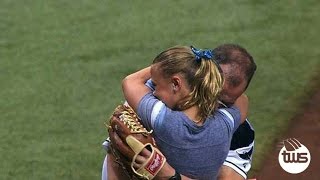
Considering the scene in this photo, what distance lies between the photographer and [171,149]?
3088 mm

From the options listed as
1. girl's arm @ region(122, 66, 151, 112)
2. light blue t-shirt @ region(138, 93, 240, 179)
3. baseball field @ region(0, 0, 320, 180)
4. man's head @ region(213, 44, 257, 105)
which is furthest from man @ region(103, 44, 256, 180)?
baseball field @ region(0, 0, 320, 180)

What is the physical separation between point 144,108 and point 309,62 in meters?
3.75

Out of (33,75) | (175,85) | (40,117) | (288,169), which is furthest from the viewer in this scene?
(33,75)

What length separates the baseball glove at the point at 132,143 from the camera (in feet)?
9.95

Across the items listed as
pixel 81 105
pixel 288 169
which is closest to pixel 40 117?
pixel 81 105

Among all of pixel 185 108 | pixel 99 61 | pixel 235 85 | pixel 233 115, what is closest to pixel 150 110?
pixel 185 108

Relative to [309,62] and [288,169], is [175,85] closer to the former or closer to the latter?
[288,169]

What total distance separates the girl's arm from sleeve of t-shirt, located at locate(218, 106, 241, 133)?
1.20 ft

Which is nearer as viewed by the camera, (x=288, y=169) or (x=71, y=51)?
(x=288, y=169)

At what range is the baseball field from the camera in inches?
216

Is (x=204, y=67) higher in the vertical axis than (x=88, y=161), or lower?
higher

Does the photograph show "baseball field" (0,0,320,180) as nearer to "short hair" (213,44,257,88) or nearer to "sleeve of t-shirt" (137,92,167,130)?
"short hair" (213,44,257,88)

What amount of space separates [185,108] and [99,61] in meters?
3.56

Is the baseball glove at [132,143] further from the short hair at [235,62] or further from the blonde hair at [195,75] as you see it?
the short hair at [235,62]
